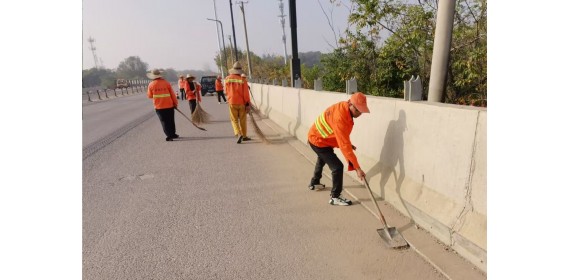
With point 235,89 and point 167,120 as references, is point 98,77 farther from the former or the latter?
point 235,89

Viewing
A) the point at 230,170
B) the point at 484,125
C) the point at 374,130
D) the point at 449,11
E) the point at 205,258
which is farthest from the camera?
the point at 230,170

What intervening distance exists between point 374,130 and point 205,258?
8.41 feet

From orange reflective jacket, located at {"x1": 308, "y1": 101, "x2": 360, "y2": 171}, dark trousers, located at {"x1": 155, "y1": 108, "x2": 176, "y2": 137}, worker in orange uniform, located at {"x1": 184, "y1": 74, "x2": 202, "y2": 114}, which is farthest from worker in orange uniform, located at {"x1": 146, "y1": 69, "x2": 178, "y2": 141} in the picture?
orange reflective jacket, located at {"x1": 308, "y1": 101, "x2": 360, "y2": 171}

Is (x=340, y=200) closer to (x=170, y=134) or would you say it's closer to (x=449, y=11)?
(x=449, y=11)

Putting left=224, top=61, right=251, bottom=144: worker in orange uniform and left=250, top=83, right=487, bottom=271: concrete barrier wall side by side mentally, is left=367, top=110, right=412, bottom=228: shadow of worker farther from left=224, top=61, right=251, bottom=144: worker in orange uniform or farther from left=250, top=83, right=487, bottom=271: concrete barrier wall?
left=224, top=61, right=251, bottom=144: worker in orange uniform

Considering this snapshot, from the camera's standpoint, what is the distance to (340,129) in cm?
339

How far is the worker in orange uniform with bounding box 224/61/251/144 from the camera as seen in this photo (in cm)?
740

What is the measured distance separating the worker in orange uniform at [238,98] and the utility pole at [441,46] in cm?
470

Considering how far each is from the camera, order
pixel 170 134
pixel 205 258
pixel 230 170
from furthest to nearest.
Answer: pixel 170 134 < pixel 230 170 < pixel 205 258

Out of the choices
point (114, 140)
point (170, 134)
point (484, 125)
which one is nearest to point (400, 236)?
point (484, 125)

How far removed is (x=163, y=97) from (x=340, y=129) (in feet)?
19.3

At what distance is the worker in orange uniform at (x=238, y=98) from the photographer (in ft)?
24.3

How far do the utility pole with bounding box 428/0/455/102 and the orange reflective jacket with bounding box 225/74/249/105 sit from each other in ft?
15.4

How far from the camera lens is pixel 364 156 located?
14.6 ft
